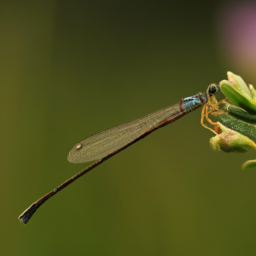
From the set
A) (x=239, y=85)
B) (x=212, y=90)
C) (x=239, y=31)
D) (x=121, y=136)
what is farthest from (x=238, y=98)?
(x=239, y=31)

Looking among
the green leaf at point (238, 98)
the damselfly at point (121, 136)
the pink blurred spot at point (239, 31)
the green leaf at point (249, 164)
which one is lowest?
the green leaf at point (249, 164)

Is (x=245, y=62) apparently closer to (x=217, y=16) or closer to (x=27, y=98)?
(x=217, y=16)

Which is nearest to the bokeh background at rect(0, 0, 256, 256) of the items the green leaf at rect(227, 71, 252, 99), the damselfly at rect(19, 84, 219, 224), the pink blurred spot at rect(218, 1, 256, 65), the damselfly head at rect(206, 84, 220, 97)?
the pink blurred spot at rect(218, 1, 256, 65)

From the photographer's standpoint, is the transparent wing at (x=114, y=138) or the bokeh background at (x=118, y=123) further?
the bokeh background at (x=118, y=123)

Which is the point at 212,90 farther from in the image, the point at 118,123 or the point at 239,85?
the point at 118,123

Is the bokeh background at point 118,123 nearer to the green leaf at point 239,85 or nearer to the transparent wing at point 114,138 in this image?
the transparent wing at point 114,138

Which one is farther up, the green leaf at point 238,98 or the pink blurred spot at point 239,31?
the pink blurred spot at point 239,31

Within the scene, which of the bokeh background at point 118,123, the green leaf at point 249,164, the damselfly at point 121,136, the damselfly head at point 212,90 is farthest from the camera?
the bokeh background at point 118,123

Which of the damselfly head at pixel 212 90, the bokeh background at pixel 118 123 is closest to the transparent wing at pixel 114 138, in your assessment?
the damselfly head at pixel 212 90

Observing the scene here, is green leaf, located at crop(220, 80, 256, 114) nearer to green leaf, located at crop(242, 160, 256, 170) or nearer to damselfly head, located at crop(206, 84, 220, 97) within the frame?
green leaf, located at crop(242, 160, 256, 170)

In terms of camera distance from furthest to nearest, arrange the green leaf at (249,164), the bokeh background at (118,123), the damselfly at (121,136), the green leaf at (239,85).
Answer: the bokeh background at (118,123) < the damselfly at (121,136) < the green leaf at (239,85) < the green leaf at (249,164)
